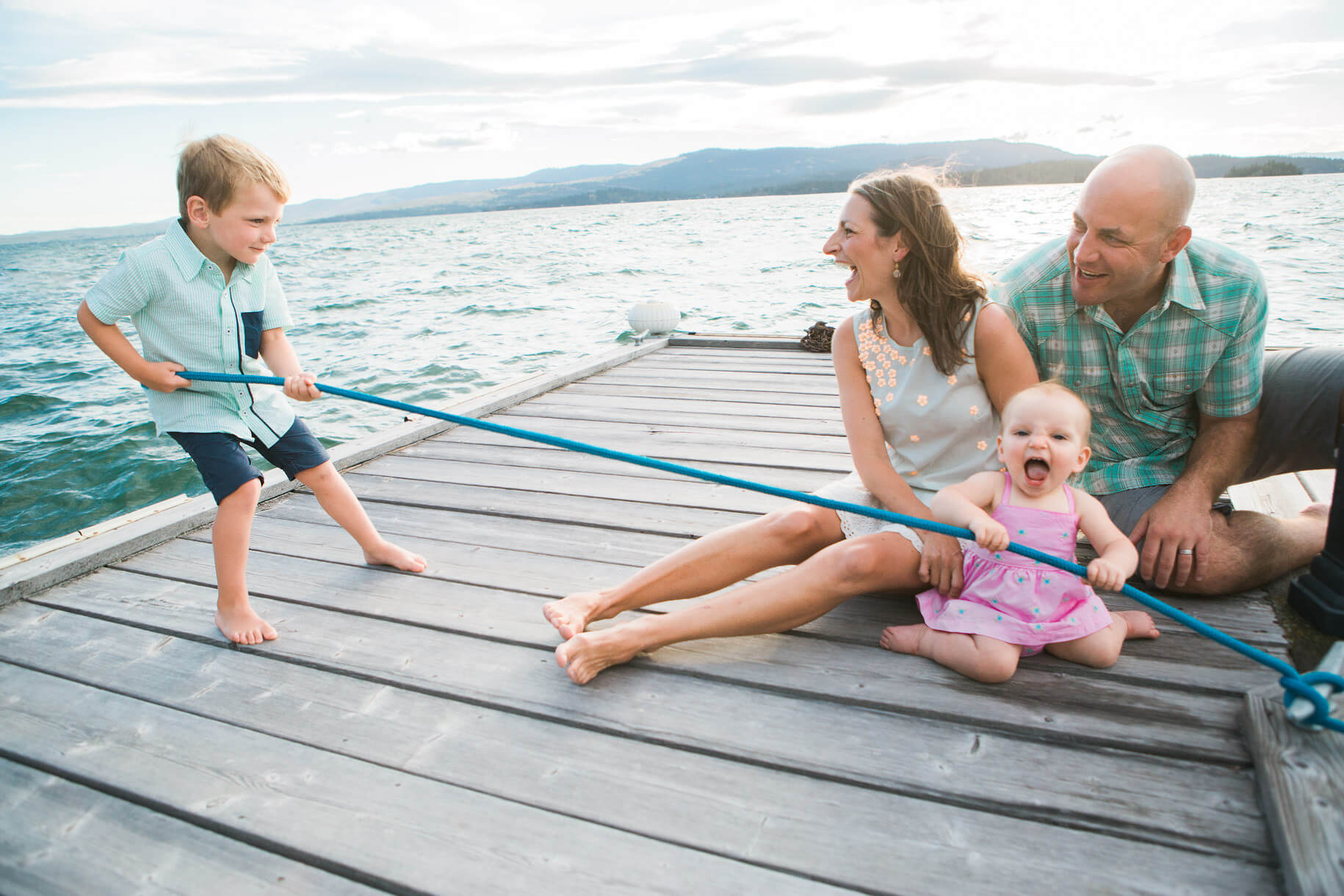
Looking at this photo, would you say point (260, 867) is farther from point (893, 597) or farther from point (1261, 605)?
point (1261, 605)

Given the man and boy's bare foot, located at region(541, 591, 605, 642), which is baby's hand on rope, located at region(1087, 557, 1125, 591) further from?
boy's bare foot, located at region(541, 591, 605, 642)

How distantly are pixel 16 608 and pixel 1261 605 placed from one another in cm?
291

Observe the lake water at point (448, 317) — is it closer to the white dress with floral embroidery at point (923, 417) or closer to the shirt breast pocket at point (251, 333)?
the white dress with floral embroidery at point (923, 417)

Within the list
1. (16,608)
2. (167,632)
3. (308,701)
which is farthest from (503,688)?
(16,608)

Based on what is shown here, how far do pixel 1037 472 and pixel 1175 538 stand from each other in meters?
0.47

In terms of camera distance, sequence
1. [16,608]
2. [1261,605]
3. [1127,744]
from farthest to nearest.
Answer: [16,608] → [1261,605] → [1127,744]

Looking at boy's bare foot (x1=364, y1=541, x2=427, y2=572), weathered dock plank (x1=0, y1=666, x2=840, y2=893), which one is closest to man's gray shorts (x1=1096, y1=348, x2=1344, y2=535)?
weathered dock plank (x1=0, y1=666, x2=840, y2=893)

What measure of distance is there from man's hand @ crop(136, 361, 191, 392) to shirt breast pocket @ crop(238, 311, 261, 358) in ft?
0.56

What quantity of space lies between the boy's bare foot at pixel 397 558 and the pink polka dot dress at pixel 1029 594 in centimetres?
130

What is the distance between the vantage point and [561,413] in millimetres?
3643

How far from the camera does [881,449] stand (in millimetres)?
1859

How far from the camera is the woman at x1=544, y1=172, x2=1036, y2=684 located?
1.67 metres

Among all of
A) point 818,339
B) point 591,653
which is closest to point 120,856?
point 591,653

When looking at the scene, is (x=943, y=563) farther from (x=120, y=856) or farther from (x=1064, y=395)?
(x=120, y=856)
